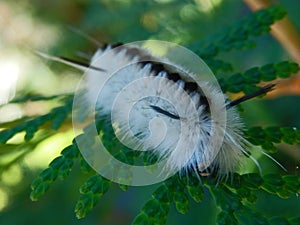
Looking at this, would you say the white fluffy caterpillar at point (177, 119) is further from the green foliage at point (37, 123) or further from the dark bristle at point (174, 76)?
the green foliage at point (37, 123)

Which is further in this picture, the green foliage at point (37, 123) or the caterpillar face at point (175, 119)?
the green foliage at point (37, 123)

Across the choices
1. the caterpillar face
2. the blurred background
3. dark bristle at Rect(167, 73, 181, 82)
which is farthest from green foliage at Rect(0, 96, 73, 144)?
dark bristle at Rect(167, 73, 181, 82)

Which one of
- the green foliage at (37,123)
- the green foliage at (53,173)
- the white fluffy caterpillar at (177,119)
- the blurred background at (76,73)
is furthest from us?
the blurred background at (76,73)

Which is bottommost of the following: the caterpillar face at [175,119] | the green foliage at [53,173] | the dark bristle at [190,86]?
the green foliage at [53,173]

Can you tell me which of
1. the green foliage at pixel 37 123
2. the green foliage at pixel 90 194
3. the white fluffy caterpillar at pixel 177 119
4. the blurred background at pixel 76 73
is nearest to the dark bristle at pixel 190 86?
the white fluffy caterpillar at pixel 177 119

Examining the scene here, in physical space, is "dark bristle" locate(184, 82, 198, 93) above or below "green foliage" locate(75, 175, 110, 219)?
above

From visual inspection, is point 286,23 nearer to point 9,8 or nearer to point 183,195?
point 183,195

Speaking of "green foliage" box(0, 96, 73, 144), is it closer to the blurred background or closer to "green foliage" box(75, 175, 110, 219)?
the blurred background

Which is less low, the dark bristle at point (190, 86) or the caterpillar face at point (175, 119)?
the dark bristle at point (190, 86)
